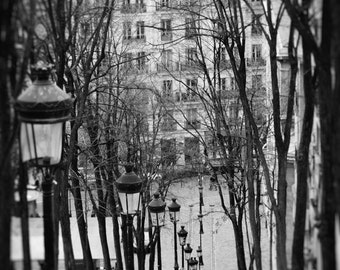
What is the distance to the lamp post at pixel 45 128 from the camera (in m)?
4.87

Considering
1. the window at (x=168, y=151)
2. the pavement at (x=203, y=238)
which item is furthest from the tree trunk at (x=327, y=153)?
the window at (x=168, y=151)

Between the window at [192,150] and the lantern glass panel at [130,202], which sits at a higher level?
the lantern glass panel at [130,202]

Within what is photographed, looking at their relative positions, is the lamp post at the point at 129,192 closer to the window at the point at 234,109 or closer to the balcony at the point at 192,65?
the balcony at the point at 192,65

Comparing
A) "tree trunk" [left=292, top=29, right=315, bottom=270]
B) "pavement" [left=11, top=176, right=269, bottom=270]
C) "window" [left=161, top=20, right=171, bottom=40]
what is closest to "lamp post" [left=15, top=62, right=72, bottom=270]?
"tree trunk" [left=292, top=29, right=315, bottom=270]

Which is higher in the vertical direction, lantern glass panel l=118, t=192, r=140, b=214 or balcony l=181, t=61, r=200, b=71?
balcony l=181, t=61, r=200, b=71

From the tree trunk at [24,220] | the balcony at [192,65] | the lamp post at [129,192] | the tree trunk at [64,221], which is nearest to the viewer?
the tree trunk at [24,220]

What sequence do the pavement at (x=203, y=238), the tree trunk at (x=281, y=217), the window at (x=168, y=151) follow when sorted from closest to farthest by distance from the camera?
1. the tree trunk at (x=281, y=217)
2. the pavement at (x=203, y=238)
3. the window at (x=168, y=151)

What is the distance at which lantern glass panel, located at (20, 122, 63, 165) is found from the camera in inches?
193

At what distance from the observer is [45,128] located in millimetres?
5555

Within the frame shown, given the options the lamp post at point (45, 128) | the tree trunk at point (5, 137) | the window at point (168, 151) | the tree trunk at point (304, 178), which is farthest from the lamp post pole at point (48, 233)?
the window at point (168, 151)

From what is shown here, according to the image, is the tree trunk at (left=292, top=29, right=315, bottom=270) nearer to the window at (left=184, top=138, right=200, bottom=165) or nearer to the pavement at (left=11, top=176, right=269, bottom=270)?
the pavement at (left=11, top=176, right=269, bottom=270)

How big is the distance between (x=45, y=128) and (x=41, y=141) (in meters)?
0.11

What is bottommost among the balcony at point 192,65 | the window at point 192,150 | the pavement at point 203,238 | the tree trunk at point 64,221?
the pavement at point 203,238

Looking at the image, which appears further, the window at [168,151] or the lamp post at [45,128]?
the window at [168,151]
